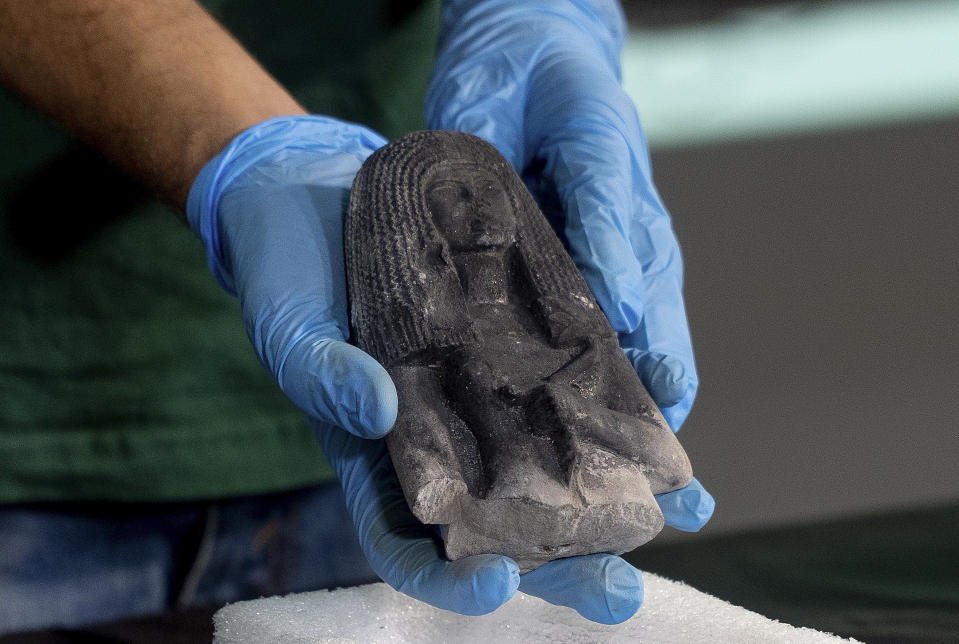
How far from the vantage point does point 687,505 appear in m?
1.13

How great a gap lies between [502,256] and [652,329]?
0.28m

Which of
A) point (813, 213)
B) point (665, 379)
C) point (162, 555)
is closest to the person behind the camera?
point (665, 379)

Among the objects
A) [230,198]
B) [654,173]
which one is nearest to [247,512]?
[230,198]

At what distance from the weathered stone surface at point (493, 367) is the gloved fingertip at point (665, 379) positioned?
0.24 ft

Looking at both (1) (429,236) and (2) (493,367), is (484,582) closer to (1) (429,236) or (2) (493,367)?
(2) (493,367)

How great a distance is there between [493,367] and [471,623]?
1.25 feet

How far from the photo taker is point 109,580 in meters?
1.62

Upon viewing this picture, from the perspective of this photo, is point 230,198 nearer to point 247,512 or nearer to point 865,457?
point 247,512

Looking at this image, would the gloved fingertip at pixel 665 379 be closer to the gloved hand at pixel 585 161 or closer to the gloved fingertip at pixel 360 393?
the gloved hand at pixel 585 161

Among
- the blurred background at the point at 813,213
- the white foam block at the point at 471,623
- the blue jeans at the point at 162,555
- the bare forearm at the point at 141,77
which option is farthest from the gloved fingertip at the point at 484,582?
the blurred background at the point at 813,213

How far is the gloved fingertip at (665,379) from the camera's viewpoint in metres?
1.18

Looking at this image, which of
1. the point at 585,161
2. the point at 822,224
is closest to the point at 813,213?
the point at 822,224

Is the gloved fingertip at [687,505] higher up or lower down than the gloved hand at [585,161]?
lower down

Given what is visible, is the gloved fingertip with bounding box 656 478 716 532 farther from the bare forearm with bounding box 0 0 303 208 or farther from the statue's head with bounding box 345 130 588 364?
the bare forearm with bounding box 0 0 303 208
